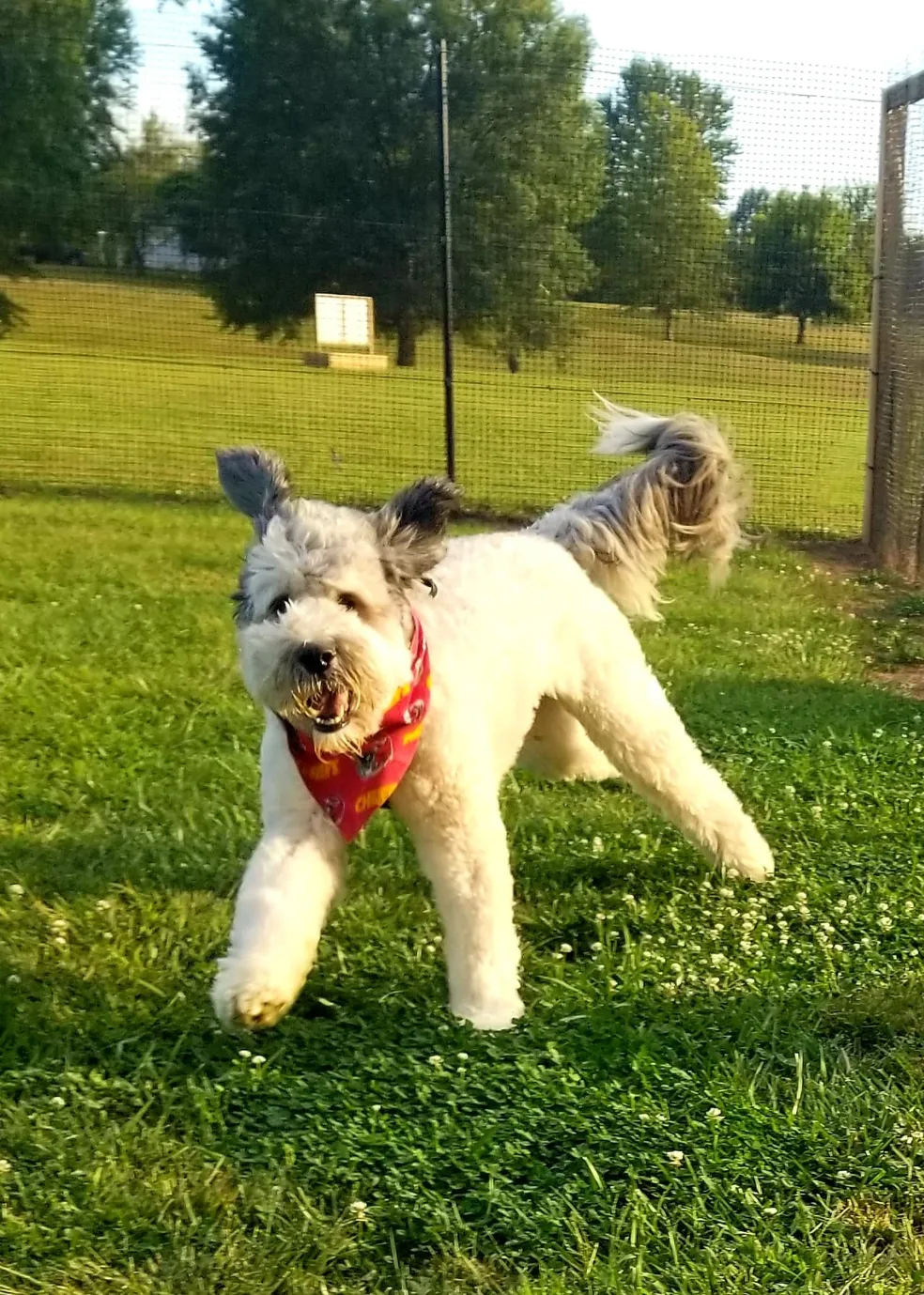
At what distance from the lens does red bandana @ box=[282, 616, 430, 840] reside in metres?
2.89

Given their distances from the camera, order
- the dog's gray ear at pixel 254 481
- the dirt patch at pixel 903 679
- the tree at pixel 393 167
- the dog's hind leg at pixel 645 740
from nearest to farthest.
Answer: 1. the dog's gray ear at pixel 254 481
2. the dog's hind leg at pixel 645 740
3. the dirt patch at pixel 903 679
4. the tree at pixel 393 167

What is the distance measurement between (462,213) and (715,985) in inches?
361

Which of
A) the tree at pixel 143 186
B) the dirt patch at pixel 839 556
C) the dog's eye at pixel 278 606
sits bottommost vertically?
the dirt patch at pixel 839 556

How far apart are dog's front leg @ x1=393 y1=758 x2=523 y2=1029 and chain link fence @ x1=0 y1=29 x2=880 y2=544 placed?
7.56m

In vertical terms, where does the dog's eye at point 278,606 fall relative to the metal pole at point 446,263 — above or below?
below

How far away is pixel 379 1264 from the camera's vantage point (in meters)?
2.36

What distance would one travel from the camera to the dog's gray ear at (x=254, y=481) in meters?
3.08

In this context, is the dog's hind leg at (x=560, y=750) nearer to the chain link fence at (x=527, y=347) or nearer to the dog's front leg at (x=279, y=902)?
the dog's front leg at (x=279, y=902)

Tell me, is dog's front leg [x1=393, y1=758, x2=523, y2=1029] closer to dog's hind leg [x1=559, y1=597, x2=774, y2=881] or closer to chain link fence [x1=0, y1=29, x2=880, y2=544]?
dog's hind leg [x1=559, y1=597, x2=774, y2=881]

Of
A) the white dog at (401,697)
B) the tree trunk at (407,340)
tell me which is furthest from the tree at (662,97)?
the white dog at (401,697)

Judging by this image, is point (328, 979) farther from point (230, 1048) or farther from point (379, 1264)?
point (379, 1264)

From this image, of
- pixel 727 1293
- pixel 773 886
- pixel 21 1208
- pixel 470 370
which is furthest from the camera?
pixel 470 370

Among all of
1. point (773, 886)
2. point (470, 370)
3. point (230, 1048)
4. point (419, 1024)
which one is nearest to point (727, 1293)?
point (419, 1024)

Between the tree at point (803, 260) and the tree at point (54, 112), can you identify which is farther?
the tree at point (54, 112)
